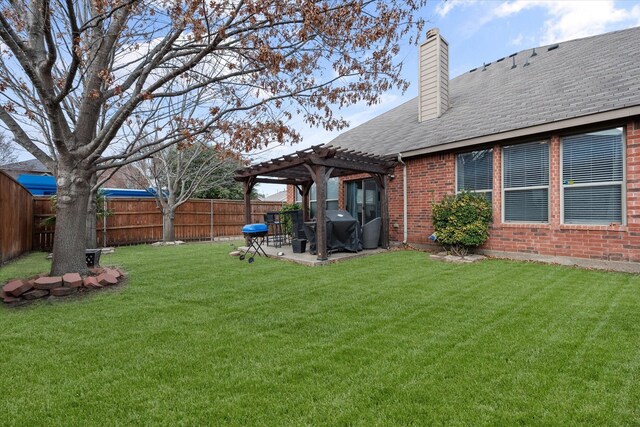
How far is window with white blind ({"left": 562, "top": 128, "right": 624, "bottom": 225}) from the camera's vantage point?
603 cm

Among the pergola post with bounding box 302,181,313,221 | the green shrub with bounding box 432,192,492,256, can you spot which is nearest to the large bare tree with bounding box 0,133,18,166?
the pergola post with bounding box 302,181,313,221

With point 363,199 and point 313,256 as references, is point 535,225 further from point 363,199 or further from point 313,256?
point 363,199

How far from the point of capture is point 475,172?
8156mm

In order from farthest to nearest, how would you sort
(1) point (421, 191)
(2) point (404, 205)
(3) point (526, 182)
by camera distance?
(2) point (404, 205) < (1) point (421, 191) < (3) point (526, 182)

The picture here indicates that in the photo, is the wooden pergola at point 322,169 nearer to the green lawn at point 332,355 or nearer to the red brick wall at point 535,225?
the red brick wall at point 535,225

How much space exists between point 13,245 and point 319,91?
8644 millimetres

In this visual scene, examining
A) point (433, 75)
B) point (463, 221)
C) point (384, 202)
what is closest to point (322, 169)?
point (384, 202)

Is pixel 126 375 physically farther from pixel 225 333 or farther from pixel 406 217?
pixel 406 217

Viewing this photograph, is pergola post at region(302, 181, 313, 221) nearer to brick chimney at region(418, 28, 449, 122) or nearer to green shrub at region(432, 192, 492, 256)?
brick chimney at region(418, 28, 449, 122)

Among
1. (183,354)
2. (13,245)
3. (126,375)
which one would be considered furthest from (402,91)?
(13,245)

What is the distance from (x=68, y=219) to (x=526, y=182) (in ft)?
28.4

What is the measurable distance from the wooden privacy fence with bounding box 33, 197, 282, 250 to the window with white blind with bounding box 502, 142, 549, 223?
1221cm

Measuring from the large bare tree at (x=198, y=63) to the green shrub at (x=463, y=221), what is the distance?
3.34 m

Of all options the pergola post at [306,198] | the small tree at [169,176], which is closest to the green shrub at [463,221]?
the pergola post at [306,198]
